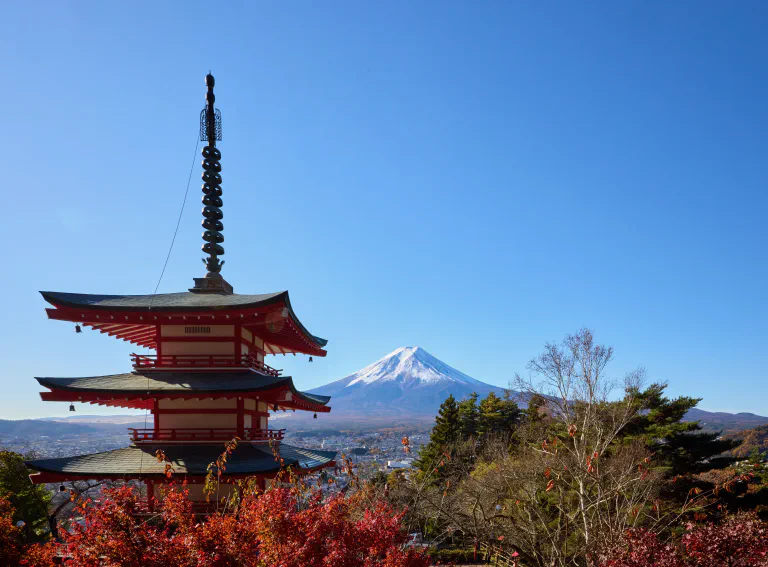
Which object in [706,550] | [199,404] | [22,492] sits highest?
[199,404]

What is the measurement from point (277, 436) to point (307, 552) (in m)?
8.49

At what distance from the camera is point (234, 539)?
7535 mm

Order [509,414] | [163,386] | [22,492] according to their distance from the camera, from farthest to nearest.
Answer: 1. [509,414]
2. [22,492]
3. [163,386]

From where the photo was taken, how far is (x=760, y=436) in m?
48.0

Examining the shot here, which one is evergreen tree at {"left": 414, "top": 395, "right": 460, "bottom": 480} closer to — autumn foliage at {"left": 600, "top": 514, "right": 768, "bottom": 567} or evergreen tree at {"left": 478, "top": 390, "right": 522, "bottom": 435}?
evergreen tree at {"left": 478, "top": 390, "right": 522, "bottom": 435}

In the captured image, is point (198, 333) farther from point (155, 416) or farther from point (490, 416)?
point (490, 416)

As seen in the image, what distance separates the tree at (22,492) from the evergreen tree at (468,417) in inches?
1044

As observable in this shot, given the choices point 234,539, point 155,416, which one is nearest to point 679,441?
point 155,416

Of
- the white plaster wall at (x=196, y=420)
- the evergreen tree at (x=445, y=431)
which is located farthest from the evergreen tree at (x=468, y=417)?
the white plaster wall at (x=196, y=420)

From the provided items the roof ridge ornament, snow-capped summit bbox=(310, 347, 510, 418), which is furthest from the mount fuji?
the roof ridge ornament

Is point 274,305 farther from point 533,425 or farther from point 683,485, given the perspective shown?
point 533,425

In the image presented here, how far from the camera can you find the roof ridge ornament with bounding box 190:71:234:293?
16.2m

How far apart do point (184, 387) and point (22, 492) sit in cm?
1360

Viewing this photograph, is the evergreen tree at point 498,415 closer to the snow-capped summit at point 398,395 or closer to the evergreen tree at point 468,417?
the evergreen tree at point 468,417
